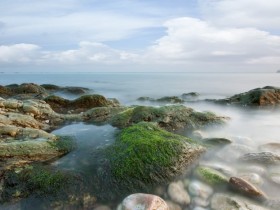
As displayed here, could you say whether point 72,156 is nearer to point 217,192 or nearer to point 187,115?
point 217,192

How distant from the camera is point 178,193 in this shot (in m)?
6.88

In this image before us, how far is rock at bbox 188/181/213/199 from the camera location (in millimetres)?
6829

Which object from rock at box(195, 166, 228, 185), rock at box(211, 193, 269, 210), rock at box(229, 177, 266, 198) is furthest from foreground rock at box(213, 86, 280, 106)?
rock at box(211, 193, 269, 210)

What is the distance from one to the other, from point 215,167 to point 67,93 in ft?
92.3

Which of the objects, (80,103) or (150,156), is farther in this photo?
(80,103)

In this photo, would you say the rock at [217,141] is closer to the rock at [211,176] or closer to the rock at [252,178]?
the rock at [211,176]

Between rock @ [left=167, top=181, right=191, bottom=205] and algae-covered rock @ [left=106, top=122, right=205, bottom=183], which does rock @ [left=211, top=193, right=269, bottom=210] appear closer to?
rock @ [left=167, top=181, right=191, bottom=205]

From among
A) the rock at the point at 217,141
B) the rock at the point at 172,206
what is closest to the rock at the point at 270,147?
the rock at the point at 217,141

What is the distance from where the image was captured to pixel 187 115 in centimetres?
1309

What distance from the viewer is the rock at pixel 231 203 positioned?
6.23 metres

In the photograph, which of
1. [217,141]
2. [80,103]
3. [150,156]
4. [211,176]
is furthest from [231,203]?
[80,103]

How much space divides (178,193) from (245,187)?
1.59 meters

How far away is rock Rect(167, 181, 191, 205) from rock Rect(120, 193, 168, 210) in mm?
693

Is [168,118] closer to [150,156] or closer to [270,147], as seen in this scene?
[270,147]
